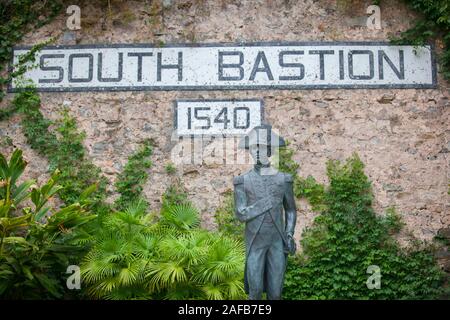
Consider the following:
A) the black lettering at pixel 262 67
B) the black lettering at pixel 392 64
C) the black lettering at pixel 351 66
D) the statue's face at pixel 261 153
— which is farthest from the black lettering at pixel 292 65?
the statue's face at pixel 261 153

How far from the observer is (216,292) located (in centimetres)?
687

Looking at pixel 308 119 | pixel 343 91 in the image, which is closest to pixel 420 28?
pixel 343 91

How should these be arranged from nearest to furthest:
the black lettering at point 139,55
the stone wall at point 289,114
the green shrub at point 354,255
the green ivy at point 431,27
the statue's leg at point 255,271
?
the statue's leg at point 255,271 < the green shrub at point 354,255 < the stone wall at point 289,114 < the green ivy at point 431,27 < the black lettering at point 139,55

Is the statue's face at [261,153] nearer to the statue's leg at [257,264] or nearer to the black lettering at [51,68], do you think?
the statue's leg at [257,264]

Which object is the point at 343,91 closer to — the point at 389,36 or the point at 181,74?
the point at 389,36

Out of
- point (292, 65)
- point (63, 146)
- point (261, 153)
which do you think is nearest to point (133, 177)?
point (63, 146)

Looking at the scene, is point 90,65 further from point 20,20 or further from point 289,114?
point 289,114

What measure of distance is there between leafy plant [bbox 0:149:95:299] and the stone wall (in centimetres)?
116

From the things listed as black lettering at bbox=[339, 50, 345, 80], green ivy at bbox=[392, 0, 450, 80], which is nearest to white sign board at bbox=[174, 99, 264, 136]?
black lettering at bbox=[339, 50, 345, 80]

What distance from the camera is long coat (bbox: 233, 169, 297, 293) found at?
5.59m

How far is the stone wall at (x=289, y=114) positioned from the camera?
28.3ft

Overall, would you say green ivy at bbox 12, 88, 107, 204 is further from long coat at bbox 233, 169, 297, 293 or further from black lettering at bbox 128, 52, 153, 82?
long coat at bbox 233, 169, 297, 293

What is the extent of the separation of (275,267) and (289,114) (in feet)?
11.7

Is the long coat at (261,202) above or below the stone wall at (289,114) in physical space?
below
